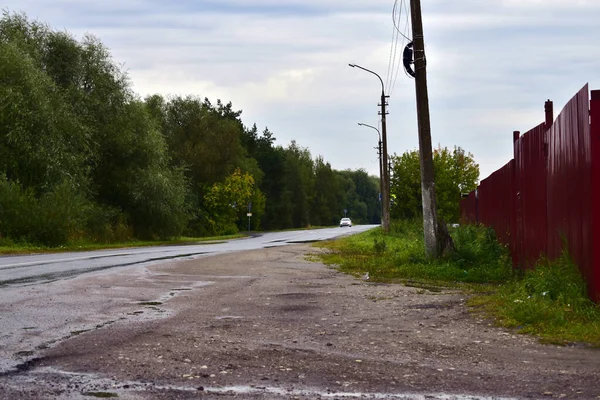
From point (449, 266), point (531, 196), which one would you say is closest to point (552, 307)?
point (531, 196)

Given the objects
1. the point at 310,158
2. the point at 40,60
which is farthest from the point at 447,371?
the point at 310,158

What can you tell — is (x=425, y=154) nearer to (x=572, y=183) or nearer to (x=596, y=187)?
(x=572, y=183)

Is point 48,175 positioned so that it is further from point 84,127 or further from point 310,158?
point 310,158

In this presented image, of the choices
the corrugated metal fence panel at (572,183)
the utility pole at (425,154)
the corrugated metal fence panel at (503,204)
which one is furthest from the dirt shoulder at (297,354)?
the utility pole at (425,154)

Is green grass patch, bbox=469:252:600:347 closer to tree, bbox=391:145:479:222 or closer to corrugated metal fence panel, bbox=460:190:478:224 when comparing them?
corrugated metal fence panel, bbox=460:190:478:224

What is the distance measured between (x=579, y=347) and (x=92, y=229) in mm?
36429

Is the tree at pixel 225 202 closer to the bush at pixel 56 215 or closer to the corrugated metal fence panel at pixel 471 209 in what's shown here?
the corrugated metal fence panel at pixel 471 209

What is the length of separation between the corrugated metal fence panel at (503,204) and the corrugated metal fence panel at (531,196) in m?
0.69

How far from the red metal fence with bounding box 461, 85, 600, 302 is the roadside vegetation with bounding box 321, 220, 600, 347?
27 cm

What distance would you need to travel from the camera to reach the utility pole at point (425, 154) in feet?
56.1

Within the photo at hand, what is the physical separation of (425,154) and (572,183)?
25.6ft

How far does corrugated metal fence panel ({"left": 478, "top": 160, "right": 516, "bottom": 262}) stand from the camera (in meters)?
16.2

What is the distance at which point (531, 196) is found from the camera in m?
13.3

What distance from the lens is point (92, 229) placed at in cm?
4103
